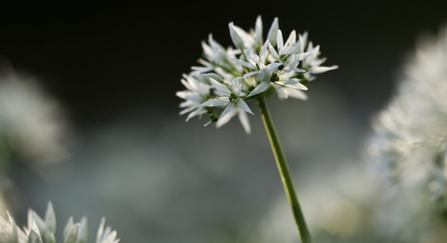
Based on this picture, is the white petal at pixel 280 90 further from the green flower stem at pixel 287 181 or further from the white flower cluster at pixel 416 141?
the white flower cluster at pixel 416 141

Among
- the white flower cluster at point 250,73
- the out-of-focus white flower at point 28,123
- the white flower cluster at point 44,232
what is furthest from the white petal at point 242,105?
the out-of-focus white flower at point 28,123

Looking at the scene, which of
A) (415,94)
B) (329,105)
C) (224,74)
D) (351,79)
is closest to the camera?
(224,74)

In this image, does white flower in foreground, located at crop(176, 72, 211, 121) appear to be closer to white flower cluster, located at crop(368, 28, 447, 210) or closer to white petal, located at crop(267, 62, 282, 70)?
white petal, located at crop(267, 62, 282, 70)

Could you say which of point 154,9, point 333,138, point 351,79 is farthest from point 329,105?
point 154,9

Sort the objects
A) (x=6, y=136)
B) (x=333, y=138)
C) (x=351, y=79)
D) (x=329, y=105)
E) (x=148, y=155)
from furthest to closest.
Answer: (x=351, y=79) < (x=329, y=105) < (x=333, y=138) < (x=148, y=155) < (x=6, y=136)

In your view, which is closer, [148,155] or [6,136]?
[6,136]

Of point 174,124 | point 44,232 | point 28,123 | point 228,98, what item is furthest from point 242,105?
point 174,124

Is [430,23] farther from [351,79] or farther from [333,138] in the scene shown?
[333,138]
